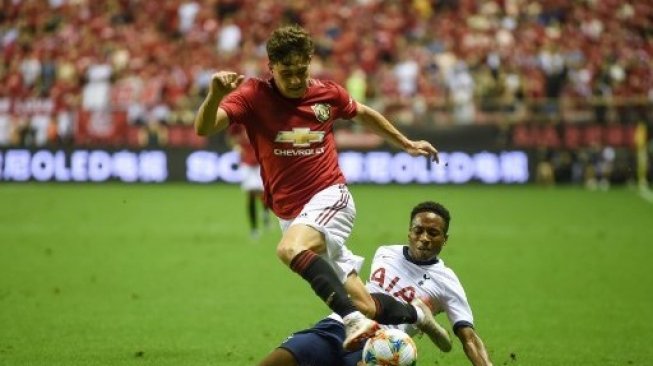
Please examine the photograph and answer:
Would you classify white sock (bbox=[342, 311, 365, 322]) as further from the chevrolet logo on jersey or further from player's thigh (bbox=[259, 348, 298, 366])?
the chevrolet logo on jersey

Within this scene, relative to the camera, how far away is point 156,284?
12.9 meters

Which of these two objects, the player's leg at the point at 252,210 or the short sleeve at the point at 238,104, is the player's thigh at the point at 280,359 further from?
the player's leg at the point at 252,210

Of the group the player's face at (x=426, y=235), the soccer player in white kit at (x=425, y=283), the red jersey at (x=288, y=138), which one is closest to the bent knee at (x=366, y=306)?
the soccer player in white kit at (x=425, y=283)

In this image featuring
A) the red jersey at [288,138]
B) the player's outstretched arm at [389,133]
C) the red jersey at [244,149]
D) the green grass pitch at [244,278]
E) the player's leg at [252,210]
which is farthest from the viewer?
the red jersey at [244,149]

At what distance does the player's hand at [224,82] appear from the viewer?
21.3 ft

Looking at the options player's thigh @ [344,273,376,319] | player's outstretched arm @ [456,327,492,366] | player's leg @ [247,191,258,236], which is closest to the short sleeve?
player's thigh @ [344,273,376,319]

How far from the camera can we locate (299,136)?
716 centimetres

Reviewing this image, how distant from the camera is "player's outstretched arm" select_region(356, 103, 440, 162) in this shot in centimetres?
768

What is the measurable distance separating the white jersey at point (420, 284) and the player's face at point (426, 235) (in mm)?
90

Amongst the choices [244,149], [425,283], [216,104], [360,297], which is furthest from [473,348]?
[244,149]

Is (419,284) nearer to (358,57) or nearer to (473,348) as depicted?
(473,348)

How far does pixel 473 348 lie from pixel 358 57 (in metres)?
23.7

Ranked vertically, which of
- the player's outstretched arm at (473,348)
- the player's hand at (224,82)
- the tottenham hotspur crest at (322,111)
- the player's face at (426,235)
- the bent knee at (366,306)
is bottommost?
the player's outstretched arm at (473,348)

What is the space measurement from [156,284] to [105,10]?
21.3 m
